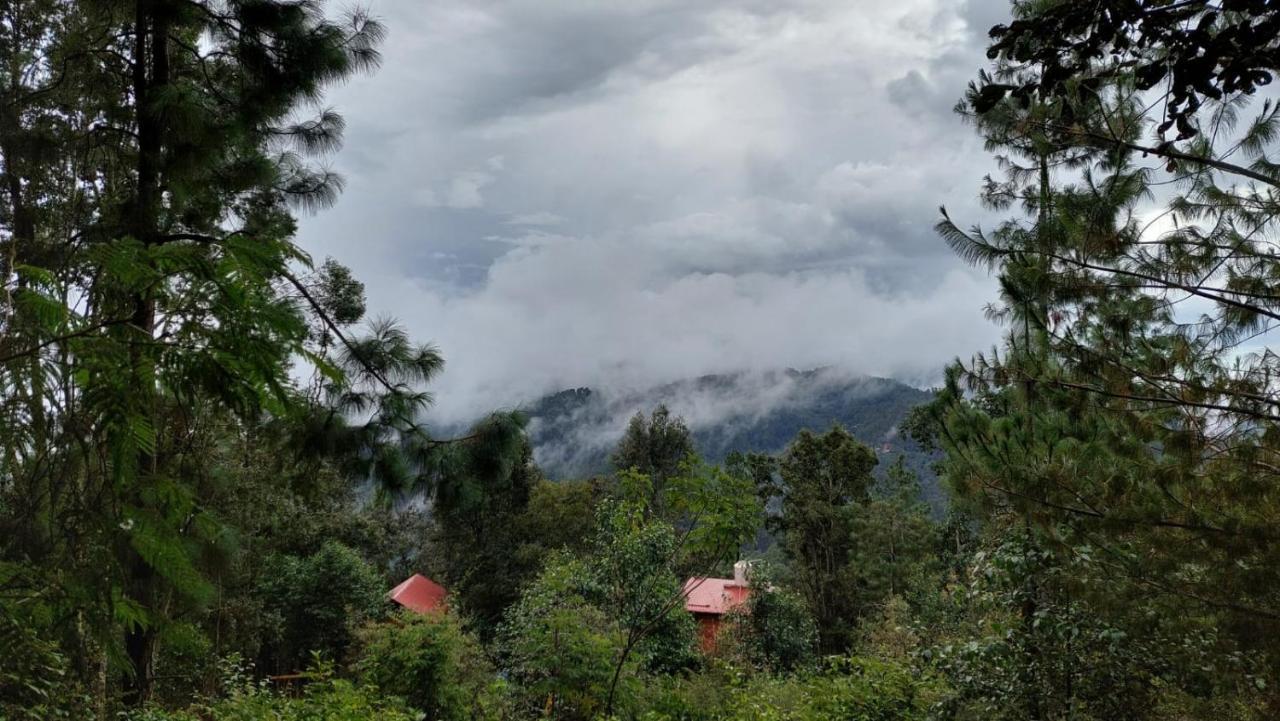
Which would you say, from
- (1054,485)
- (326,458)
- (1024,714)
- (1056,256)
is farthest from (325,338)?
(1024,714)

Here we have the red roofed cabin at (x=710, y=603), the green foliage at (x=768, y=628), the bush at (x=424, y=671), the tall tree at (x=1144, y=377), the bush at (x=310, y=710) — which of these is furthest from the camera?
the red roofed cabin at (x=710, y=603)

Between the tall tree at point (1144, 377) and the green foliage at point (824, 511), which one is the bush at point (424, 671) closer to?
the tall tree at point (1144, 377)

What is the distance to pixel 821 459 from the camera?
21.8 metres

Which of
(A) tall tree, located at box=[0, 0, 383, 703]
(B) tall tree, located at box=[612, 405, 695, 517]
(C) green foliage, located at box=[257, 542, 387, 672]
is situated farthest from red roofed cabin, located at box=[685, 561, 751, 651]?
(A) tall tree, located at box=[0, 0, 383, 703]

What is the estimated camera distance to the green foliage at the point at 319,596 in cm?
1659

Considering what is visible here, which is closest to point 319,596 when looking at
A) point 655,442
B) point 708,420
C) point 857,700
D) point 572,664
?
point 572,664

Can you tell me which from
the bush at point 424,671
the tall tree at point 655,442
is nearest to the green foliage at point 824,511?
the tall tree at point 655,442

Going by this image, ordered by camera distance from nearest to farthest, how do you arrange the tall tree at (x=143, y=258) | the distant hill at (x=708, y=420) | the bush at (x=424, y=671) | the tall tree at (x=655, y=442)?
1. the tall tree at (x=143, y=258)
2. the bush at (x=424, y=671)
3. the tall tree at (x=655, y=442)
4. the distant hill at (x=708, y=420)

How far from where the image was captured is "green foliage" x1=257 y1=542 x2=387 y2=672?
16594 millimetres

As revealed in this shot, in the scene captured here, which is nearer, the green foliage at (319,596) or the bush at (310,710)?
the bush at (310,710)

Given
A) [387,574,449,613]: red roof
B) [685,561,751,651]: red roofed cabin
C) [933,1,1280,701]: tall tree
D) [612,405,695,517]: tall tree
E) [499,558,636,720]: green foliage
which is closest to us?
[933,1,1280,701]: tall tree

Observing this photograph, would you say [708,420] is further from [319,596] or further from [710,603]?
[319,596]

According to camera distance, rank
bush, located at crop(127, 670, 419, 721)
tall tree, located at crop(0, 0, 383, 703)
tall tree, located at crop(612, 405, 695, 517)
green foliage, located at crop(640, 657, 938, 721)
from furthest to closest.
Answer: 1. tall tree, located at crop(612, 405, 695, 517)
2. green foliage, located at crop(640, 657, 938, 721)
3. bush, located at crop(127, 670, 419, 721)
4. tall tree, located at crop(0, 0, 383, 703)

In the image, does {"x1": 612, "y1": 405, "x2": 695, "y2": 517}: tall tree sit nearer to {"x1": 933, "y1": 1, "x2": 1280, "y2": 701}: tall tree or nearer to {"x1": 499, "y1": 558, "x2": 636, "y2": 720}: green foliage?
{"x1": 499, "y1": 558, "x2": 636, "y2": 720}: green foliage
